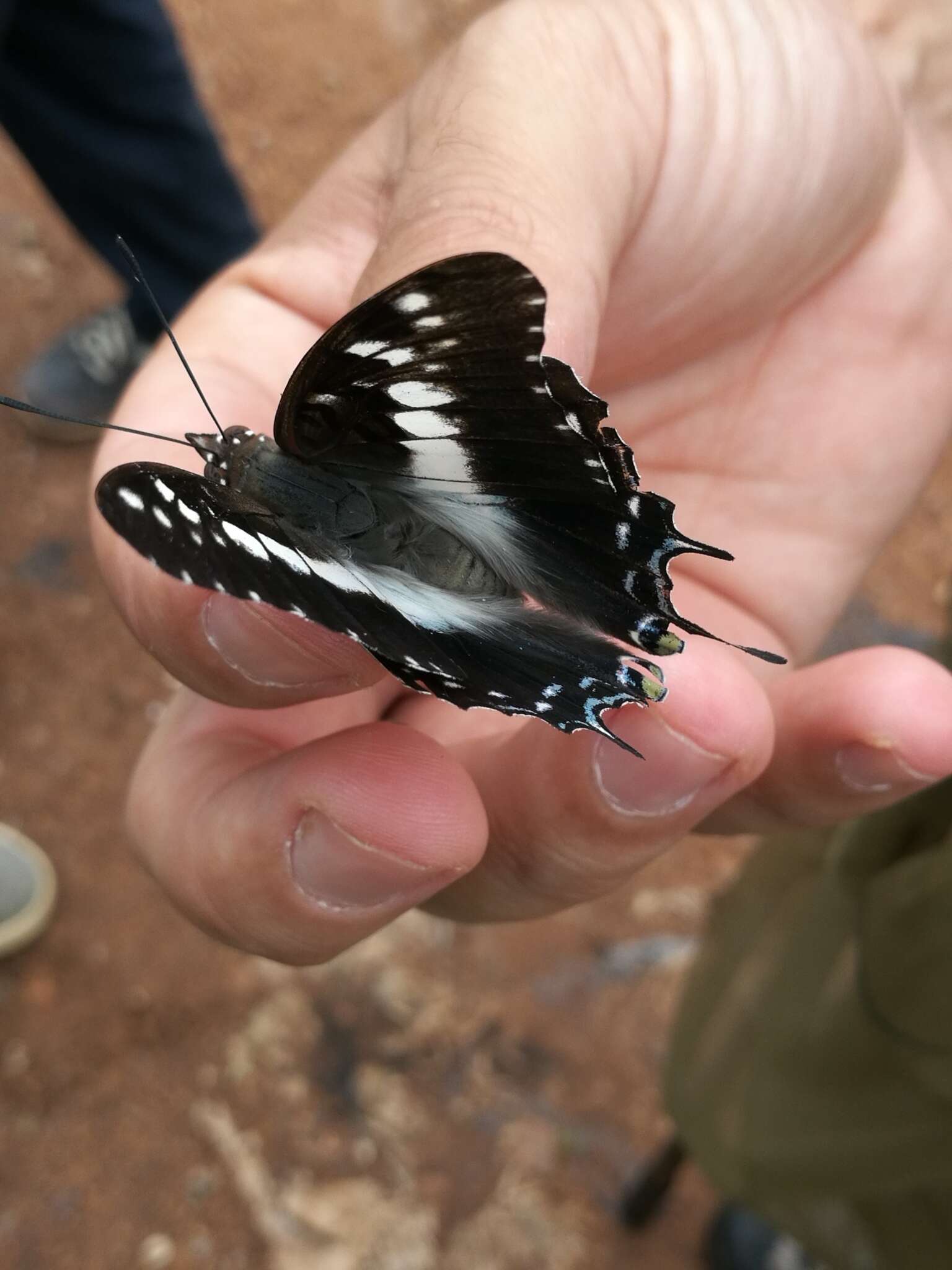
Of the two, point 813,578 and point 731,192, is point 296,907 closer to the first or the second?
point 813,578

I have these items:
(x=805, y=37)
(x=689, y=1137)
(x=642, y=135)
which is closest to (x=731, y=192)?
(x=642, y=135)

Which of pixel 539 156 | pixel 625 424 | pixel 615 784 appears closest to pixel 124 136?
pixel 625 424

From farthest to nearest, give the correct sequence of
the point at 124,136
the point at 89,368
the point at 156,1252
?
the point at 89,368 < the point at 124,136 < the point at 156,1252

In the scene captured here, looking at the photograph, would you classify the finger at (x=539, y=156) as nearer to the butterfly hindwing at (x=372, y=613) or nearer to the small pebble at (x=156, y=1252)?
the butterfly hindwing at (x=372, y=613)

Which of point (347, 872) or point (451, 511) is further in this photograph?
point (451, 511)

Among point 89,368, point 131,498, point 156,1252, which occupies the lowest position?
point 156,1252

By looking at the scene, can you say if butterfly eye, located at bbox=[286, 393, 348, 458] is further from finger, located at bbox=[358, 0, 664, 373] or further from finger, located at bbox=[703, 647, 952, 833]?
finger, located at bbox=[703, 647, 952, 833]

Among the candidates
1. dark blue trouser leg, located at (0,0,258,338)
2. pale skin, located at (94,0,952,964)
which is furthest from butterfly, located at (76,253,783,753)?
dark blue trouser leg, located at (0,0,258,338)

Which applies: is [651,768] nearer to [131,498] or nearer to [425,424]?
[425,424]
